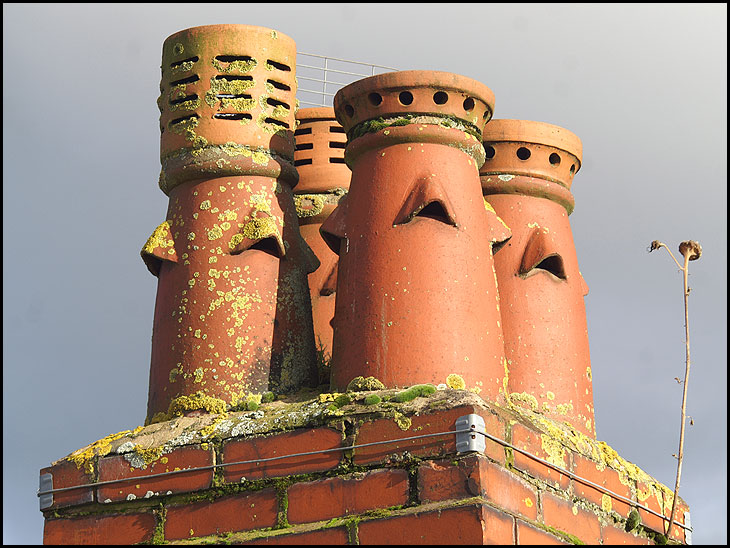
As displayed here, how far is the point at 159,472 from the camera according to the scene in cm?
686

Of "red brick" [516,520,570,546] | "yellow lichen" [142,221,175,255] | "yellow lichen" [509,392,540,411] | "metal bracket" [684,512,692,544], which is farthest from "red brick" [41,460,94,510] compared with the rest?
"metal bracket" [684,512,692,544]

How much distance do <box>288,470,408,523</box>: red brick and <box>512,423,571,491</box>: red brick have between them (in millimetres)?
627

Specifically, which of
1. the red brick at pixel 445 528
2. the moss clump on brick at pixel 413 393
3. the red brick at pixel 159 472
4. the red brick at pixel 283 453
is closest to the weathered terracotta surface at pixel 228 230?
the red brick at pixel 159 472

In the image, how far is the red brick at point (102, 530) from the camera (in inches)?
267

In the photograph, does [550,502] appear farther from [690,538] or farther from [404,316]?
[690,538]

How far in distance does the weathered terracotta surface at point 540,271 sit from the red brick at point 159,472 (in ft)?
6.83

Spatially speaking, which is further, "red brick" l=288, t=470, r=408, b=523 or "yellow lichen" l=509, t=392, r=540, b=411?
"yellow lichen" l=509, t=392, r=540, b=411

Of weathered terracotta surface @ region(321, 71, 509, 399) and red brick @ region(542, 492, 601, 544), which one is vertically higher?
weathered terracotta surface @ region(321, 71, 509, 399)

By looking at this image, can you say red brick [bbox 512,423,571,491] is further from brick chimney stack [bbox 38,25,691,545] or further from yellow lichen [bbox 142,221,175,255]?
yellow lichen [bbox 142,221,175,255]

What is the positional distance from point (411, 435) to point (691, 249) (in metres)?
2.15

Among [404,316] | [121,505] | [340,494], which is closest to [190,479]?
[121,505]

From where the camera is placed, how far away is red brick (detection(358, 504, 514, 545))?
5.90 metres

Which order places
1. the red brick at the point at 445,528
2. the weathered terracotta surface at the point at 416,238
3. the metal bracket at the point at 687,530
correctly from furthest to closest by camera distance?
the metal bracket at the point at 687,530 → the weathered terracotta surface at the point at 416,238 → the red brick at the point at 445,528

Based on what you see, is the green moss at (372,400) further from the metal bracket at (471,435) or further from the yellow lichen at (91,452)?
the yellow lichen at (91,452)
